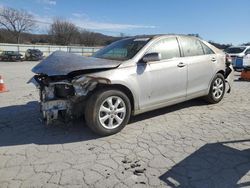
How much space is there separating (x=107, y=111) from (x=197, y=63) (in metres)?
2.50

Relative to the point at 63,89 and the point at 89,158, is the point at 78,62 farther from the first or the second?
the point at 89,158

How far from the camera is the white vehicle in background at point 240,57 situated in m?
15.3

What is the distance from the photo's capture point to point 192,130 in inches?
181

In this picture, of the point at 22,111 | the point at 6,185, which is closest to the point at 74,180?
the point at 6,185

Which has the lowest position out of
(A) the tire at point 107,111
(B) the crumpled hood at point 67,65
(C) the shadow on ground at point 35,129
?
(C) the shadow on ground at point 35,129

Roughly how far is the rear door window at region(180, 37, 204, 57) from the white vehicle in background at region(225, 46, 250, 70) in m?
10.3

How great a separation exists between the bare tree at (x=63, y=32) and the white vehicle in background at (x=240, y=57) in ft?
179

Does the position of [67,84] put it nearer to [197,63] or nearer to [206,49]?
[197,63]

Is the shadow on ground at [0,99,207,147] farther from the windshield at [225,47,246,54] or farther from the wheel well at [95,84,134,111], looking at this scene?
the windshield at [225,47,246,54]

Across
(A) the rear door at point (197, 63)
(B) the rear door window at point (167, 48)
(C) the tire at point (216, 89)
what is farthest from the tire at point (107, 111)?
(C) the tire at point (216, 89)

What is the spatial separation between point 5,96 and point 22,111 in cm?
209

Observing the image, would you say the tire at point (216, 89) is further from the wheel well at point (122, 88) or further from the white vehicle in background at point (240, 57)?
the white vehicle in background at point (240, 57)

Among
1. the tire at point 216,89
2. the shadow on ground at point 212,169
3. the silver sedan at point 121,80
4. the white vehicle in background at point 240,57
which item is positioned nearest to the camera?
the shadow on ground at point 212,169

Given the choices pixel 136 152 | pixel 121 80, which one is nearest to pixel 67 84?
pixel 121 80
